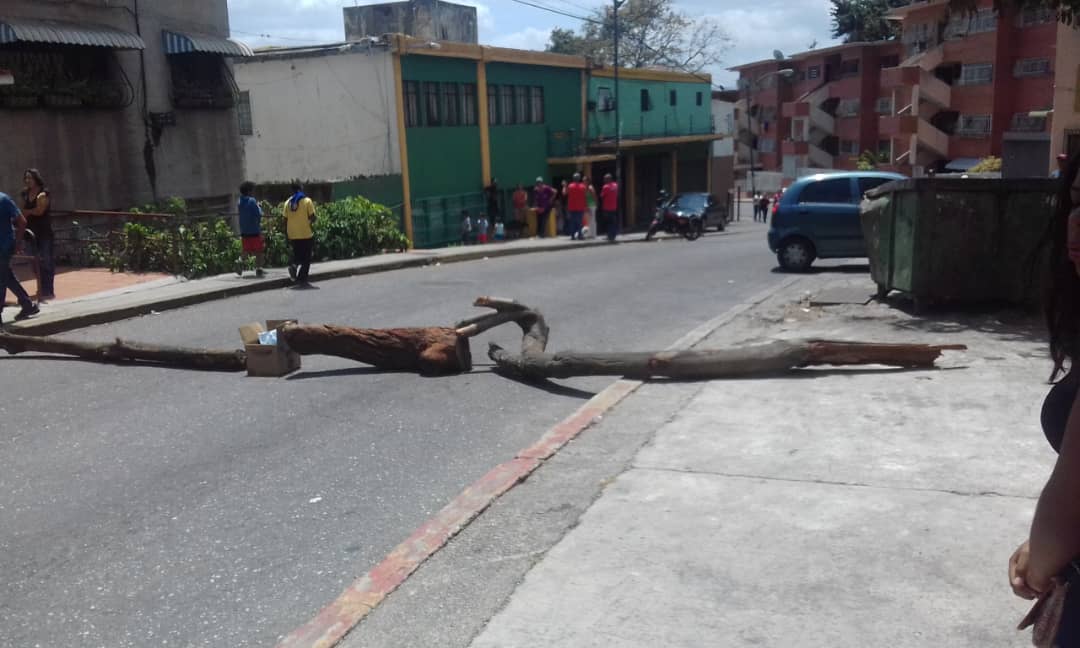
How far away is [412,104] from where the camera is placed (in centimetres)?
3038

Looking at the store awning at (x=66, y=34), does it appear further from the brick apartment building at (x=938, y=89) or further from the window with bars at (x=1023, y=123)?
the window with bars at (x=1023, y=123)

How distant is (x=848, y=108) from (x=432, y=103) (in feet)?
122

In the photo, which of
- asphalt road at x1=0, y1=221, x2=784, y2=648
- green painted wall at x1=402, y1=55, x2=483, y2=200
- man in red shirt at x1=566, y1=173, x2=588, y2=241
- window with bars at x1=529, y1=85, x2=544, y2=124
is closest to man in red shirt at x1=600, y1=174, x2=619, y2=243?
man in red shirt at x1=566, y1=173, x2=588, y2=241

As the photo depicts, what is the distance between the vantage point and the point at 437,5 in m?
38.8

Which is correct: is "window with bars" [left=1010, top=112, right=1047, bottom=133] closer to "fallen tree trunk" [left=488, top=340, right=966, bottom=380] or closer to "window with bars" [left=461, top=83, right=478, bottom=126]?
"window with bars" [left=461, top=83, right=478, bottom=126]

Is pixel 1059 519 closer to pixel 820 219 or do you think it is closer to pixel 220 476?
pixel 220 476

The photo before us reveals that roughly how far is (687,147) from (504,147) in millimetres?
17432

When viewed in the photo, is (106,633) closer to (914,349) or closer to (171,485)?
(171,485)

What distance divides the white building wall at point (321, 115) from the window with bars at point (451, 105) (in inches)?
111

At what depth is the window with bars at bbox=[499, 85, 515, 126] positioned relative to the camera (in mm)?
35094

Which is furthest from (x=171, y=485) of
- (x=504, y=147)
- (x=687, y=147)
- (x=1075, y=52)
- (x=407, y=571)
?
(x=687, y=147)

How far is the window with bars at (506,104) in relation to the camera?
115 feet

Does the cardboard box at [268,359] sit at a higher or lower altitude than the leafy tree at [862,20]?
lower

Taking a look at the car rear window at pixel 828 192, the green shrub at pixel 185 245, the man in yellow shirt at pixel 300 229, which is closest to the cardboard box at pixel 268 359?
the man in yellow shirt at pixel 300 229
